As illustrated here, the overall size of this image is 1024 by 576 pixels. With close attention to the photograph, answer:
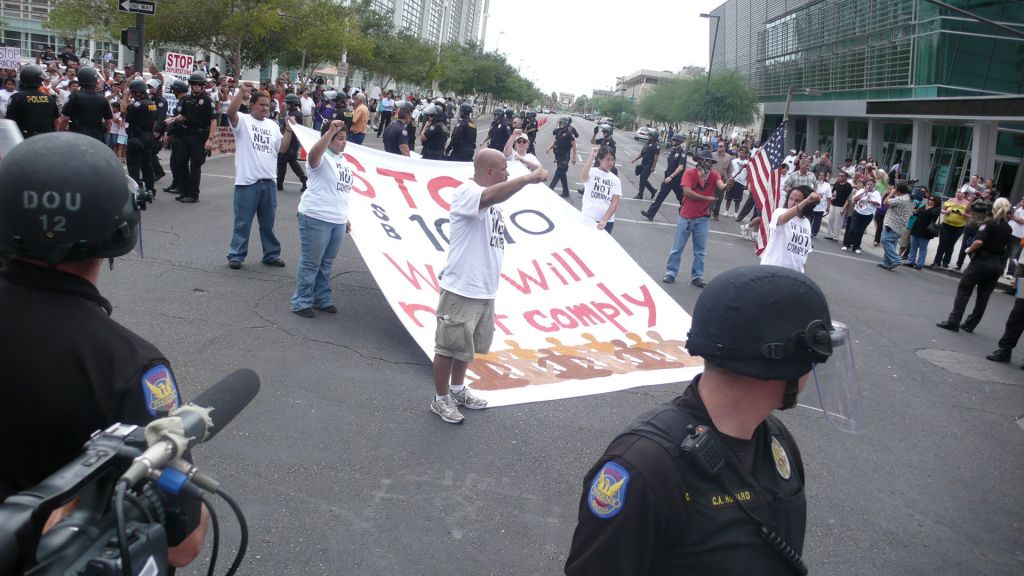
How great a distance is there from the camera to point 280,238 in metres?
10.9

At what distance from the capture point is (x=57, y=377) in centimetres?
163

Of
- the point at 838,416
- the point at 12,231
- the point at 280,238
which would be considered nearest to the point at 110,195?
the point at 12,231

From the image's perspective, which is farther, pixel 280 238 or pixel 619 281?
pixel 280 238

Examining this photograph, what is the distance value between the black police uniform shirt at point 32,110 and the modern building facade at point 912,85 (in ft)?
91.2

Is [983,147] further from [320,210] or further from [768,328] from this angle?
[768,328]

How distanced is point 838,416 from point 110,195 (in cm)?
212

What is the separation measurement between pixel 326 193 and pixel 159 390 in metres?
5.84

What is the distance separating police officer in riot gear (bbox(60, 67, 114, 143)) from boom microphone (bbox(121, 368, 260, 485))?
425 inches

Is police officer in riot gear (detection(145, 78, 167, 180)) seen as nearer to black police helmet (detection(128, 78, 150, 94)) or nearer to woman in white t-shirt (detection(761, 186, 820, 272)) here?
black police helmet (detection(128, 78, 150, 94))

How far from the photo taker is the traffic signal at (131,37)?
15591mm

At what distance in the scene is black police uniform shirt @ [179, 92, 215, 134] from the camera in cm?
1243

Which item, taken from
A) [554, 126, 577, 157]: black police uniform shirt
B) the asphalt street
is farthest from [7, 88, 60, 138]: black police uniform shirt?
[554, 126, 577, 157]: black police uniform shirt

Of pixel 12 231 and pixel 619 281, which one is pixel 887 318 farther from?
pixel 12 231

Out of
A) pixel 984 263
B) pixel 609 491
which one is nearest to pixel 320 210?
pixel 609 491
